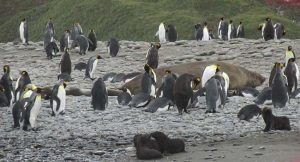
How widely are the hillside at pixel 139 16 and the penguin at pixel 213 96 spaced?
24.5m

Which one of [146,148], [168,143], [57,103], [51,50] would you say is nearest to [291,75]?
[57,103]

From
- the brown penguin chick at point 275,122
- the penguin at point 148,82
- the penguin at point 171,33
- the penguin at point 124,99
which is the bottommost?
the brown penguin chick at point 275,122

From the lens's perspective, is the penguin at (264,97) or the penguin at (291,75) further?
the penguin at (291,75)

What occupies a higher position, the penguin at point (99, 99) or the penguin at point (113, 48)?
the penguin at point (113, 48)

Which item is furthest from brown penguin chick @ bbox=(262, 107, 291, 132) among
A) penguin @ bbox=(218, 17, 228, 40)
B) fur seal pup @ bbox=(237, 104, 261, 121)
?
penguin @ bbox=(218, 17, 228, 40)

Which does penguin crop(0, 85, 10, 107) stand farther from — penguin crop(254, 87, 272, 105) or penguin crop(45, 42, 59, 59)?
penguin crop(45, 42, 59, 59)

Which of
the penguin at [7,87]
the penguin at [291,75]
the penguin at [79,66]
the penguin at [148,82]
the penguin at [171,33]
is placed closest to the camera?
the penguin at [7,87]

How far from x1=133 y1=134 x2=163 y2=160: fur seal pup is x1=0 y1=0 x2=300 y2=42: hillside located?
2836 cm

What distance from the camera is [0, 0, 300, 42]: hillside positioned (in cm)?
4041

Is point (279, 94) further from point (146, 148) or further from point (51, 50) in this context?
point (51, 50)

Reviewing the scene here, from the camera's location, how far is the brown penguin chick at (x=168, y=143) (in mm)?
9789

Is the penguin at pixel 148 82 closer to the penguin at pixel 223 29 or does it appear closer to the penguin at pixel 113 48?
the penguin at pixel 113 48

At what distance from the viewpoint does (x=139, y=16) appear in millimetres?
43156

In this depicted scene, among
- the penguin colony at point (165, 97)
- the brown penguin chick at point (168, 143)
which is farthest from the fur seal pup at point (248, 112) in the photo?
the brown penguin chick at point (168, 143)
